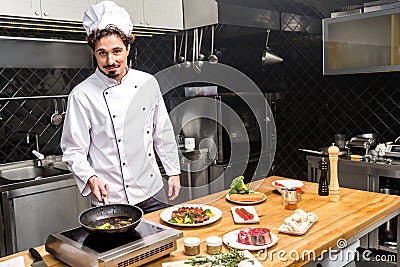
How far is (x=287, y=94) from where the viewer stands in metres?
4.38

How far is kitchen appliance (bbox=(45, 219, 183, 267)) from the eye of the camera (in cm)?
129

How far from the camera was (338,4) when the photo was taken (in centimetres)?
397

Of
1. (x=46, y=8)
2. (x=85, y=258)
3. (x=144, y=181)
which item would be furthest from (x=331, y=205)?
(x=46, y=8)

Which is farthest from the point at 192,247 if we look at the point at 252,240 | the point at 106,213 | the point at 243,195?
the point at 243,195

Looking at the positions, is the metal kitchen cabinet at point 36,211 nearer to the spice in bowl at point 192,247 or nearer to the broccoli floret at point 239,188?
the broccoli floret at point 239,188

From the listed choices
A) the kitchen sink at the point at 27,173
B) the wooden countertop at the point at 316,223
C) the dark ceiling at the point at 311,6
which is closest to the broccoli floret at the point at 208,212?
the wooden countertop at the point at 316,223

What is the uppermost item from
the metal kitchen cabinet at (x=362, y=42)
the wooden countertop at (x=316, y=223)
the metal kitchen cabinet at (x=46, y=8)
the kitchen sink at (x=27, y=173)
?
the metal kitchen cabinet at (x=46, y=8)

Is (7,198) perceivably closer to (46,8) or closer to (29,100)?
(29,100)

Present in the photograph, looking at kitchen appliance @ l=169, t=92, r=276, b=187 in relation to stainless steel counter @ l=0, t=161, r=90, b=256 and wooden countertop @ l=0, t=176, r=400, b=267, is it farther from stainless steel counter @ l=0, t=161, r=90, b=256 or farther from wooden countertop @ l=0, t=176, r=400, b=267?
wooden countertop @ l=0, t=176, r=400, b=267

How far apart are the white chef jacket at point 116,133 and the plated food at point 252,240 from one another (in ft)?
2.56

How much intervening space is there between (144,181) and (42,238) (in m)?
1.23

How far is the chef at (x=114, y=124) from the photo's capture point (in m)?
2.01

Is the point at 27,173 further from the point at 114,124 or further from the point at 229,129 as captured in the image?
the point at 229,129

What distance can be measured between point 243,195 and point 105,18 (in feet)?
3.65
